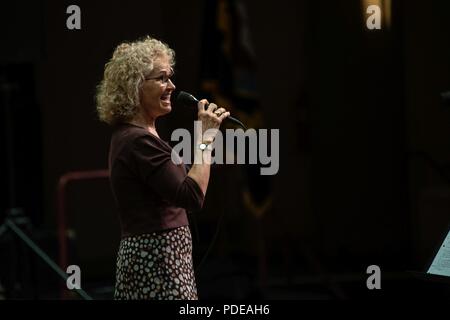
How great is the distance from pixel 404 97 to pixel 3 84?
278 cm

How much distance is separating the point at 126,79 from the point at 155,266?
2.09 feet

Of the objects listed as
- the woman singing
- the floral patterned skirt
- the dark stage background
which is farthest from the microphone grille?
the dark stage background

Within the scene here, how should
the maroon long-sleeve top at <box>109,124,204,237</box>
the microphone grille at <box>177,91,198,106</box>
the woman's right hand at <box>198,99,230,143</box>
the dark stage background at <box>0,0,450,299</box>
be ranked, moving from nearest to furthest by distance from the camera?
the maroon long-sleeve top at <box>109,124,204,237</box> → the woman's right hand at <box>198,99,230,143</box> → the microphone grille at <box>177,91,198,106</box> → the dark stage background at <box>0,0,450,299</box>

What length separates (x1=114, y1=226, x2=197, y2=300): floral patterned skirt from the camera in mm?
2857

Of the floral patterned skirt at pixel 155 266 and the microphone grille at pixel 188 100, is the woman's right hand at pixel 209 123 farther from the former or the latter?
the floral patterned skirt at pixel 155 266

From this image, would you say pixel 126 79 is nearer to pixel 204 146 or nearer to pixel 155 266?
pixel 204 146

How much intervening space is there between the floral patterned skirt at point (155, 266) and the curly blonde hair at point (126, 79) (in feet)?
1.38

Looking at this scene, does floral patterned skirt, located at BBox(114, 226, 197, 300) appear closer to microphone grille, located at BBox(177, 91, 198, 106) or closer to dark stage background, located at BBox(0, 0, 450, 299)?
microphone grille, located at BBox(177, 91, 198, 106)

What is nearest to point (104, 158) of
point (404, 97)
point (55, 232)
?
point (55, 232)

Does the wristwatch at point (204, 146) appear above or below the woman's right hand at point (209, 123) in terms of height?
below

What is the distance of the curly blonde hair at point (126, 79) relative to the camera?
2922 mm

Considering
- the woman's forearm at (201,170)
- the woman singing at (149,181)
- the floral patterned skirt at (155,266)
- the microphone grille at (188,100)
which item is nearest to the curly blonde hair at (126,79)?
the woman singing at (149,181)

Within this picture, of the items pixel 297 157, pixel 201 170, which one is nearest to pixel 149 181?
pixel 201 170

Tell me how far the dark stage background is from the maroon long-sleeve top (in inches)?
71.0
